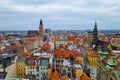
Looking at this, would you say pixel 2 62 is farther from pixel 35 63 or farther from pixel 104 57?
pixel 104 57

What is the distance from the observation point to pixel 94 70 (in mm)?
61312

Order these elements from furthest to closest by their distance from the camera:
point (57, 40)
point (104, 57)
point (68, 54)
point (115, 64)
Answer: point (57, 40)
point (68, 54)
point (104, 57)
point (115, 64)

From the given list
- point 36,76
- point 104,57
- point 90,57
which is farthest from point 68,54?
point 104,57

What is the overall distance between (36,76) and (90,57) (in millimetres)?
19338

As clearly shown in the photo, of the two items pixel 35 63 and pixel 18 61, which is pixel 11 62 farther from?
pixel 35 63

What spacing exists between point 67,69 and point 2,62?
54.4 feet

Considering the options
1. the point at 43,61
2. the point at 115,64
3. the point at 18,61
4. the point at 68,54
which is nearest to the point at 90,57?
the point at 68,54

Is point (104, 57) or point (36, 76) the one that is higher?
point (104, 57)

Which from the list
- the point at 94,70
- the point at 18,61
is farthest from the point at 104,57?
the point at 18,61

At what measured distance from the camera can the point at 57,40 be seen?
128 metres

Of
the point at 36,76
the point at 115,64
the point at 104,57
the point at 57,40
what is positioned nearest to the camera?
the point at 115,64

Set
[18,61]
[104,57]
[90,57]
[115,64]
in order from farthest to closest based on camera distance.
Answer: [90,57], [18,61], [104,57], [115,64]

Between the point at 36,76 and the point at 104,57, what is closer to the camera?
the point at 104,57

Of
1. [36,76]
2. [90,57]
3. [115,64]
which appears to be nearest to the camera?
[115,64]
